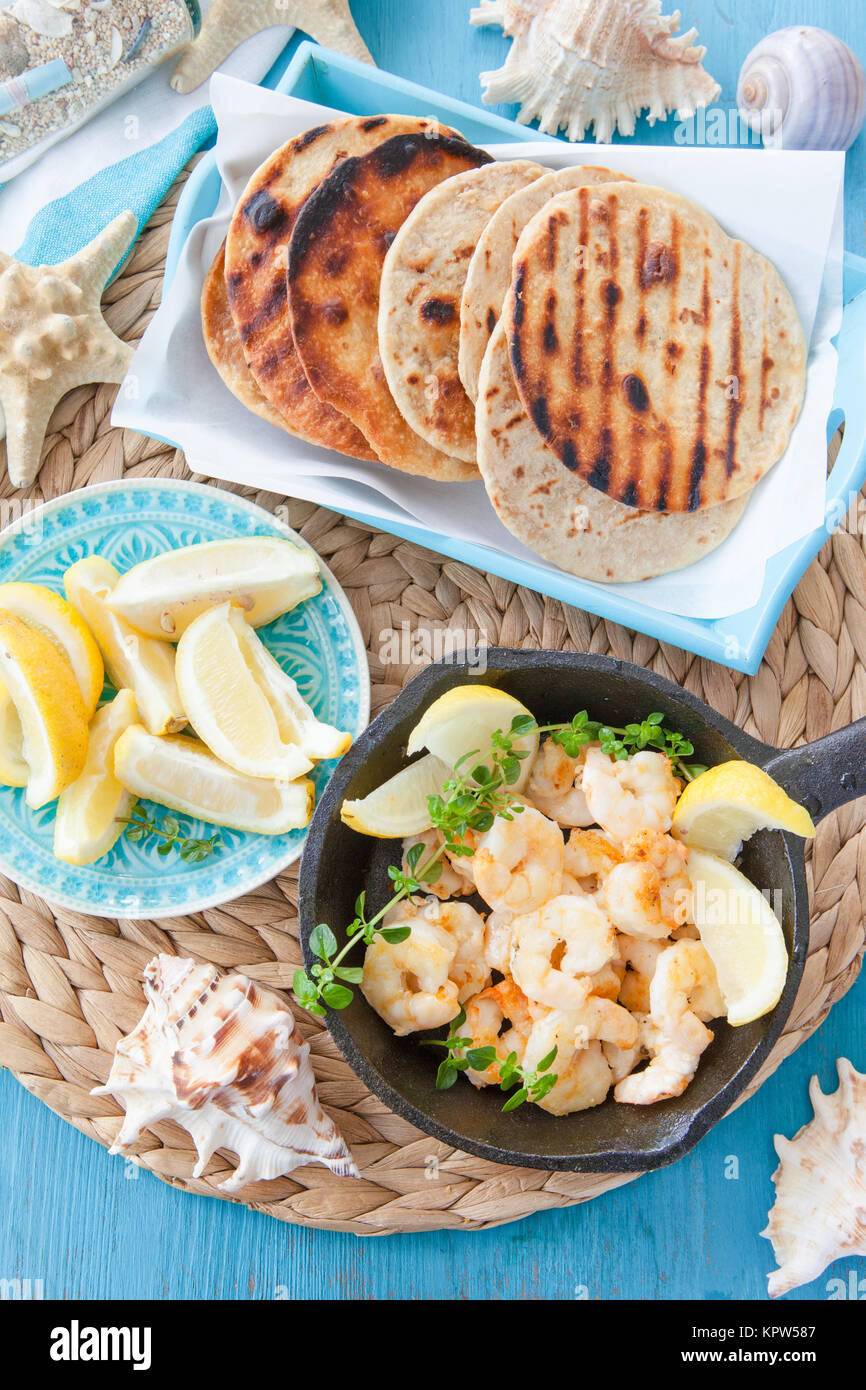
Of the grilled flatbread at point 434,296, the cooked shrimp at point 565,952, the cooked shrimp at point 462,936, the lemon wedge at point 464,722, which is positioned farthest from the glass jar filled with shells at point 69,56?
the cooked shrimp at point 565,952

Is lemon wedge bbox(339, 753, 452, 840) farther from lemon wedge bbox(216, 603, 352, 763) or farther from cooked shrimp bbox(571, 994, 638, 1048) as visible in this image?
cooked shrimp bbox(571, 994, 638, 1048)

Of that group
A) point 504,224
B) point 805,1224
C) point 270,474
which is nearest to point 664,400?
point 504,224

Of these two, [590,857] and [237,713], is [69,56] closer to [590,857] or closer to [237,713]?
[237,713]

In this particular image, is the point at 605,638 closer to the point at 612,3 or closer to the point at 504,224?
the point at 504,224

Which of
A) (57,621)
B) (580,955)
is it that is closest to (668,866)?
(580,955)

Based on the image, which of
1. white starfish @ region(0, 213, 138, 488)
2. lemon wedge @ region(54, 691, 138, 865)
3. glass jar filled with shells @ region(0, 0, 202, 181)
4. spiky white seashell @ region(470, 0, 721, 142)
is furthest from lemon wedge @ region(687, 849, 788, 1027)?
glass jar filled with shells @ region(0, 0, 202, 181)

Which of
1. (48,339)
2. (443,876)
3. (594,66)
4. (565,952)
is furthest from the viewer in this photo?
(594,66)
